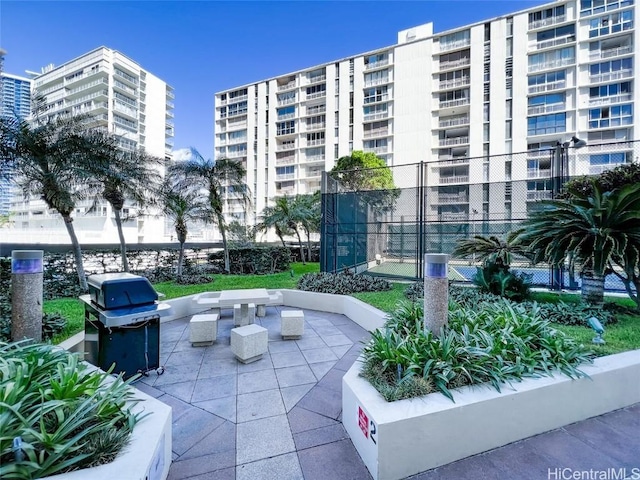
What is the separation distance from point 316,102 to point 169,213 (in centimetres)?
3157

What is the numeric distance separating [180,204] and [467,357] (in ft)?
37.0

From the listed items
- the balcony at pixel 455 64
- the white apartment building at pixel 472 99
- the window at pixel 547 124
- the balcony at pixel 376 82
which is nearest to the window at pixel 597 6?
the white apartment building at pixel 472 99

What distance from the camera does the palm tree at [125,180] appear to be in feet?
30.8

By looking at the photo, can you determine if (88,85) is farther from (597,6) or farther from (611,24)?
(611,24)

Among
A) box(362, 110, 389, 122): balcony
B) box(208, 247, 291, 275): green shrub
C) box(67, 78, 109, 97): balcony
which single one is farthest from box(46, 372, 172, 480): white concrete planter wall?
box(67, 78, 109, 97): balcony

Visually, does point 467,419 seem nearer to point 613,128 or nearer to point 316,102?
point 613,128

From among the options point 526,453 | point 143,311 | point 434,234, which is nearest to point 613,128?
point 434,234

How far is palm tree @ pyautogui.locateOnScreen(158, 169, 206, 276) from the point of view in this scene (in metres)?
11.2

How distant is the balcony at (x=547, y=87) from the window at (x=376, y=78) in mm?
14462

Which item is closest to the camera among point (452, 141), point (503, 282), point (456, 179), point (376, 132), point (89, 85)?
point (503, 282)

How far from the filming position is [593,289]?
5387mm
